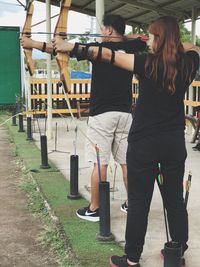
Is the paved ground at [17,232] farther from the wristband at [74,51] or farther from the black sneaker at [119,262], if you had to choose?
the wristband at [74,51]

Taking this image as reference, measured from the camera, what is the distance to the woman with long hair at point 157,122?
9.68 feet

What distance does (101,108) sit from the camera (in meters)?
4.29

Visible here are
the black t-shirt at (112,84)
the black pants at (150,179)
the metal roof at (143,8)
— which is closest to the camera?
the black pants at (150,179)

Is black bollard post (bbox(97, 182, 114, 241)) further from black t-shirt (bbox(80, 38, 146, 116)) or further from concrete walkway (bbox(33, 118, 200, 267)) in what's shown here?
black t-shirt (bbox(80, 38, 146, 116))

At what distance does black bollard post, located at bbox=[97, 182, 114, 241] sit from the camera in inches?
155

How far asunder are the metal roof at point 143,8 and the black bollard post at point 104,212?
6.39 metres

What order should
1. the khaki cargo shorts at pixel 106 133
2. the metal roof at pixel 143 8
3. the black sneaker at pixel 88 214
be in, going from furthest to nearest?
the metal roof at pixel 143 8 < the black sneaker at pixel 88 214 < the khaki cargo shorts at pixel 106 133

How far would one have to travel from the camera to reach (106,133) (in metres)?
4.34

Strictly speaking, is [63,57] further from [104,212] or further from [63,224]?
[63,224]

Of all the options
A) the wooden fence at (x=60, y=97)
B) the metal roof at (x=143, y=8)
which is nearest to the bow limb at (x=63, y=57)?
the metal roof at (x=143, y=8)

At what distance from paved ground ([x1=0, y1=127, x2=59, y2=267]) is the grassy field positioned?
10 cm

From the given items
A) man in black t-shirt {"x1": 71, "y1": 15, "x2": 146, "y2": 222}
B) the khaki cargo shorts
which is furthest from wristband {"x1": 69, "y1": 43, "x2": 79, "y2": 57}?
the khaki cargo shorts

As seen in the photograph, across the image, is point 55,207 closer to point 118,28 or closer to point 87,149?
point 87,149

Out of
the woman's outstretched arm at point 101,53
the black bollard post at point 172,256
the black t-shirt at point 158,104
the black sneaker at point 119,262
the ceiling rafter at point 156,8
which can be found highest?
the ceiling rafter at point 156,8
